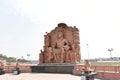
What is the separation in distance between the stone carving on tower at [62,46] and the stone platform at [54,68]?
85 centimetres

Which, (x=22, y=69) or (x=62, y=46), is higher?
(x=62, y=46)

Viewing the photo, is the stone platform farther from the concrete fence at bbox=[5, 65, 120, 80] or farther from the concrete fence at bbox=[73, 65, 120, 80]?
the concrete fence at bbox=[73, 65, 120, 80]

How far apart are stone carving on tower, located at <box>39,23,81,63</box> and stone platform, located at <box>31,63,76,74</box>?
0.85 meters

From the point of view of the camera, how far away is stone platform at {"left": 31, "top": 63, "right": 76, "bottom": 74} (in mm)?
20358

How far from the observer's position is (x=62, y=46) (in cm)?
2239

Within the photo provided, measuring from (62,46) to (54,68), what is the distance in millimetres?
2395

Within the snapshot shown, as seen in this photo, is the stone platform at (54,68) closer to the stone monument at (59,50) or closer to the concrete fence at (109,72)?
the stone monument at (59,50)

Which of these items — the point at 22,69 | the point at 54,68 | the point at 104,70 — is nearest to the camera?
the point at 104,70

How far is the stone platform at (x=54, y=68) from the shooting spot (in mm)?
20358

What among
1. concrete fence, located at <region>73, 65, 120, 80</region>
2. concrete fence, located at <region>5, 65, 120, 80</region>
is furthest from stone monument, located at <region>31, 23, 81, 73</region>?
concrete fence, located at <region>73, 65, 120, 80</region>

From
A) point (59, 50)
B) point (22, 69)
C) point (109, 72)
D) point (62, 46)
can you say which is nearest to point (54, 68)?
point (59, 50)

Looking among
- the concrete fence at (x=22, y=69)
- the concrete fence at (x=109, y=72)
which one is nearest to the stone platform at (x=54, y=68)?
the concrete fence at (x=22, y=69)

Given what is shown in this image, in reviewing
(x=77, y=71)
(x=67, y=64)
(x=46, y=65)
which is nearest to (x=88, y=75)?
(x=77, y=71)

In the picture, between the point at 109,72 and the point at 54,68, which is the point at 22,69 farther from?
the point at 109,72
